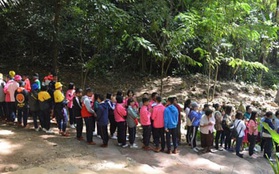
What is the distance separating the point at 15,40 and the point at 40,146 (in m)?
8.17

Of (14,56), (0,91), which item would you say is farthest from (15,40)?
(0,91)

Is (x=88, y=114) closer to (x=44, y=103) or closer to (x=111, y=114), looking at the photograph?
(x=111, y=114)

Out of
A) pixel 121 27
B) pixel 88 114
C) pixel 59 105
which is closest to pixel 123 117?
pixel 88 114

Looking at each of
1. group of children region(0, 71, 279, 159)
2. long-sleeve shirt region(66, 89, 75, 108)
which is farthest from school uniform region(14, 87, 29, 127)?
long-sleeve shirt region(66, 89, 75, 108)

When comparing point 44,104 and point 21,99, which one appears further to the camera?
point 21,99

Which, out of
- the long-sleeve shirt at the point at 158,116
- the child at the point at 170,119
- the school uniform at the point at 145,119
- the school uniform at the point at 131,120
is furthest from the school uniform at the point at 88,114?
the child at the point at 170,119

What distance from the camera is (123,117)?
23.9 ft

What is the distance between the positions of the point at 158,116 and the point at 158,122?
0.16 m

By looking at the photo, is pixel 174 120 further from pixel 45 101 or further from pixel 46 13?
pixel 46 13

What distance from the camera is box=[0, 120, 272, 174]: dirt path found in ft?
17.9

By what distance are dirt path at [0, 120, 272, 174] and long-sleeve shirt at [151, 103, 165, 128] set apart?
2.41 ft

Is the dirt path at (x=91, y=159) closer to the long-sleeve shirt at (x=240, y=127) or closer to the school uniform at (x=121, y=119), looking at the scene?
the school uniform at (x=121, y=119)

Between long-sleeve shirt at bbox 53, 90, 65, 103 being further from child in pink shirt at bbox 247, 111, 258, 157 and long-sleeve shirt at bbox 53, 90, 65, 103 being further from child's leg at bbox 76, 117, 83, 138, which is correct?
child in pink shirt at bbox 247, 111, 258, 157

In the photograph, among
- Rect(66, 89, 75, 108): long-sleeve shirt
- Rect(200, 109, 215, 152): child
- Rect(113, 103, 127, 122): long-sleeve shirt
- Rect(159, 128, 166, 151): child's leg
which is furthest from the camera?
Rect(66, 89, 75, 108): long-sleeve shirt
